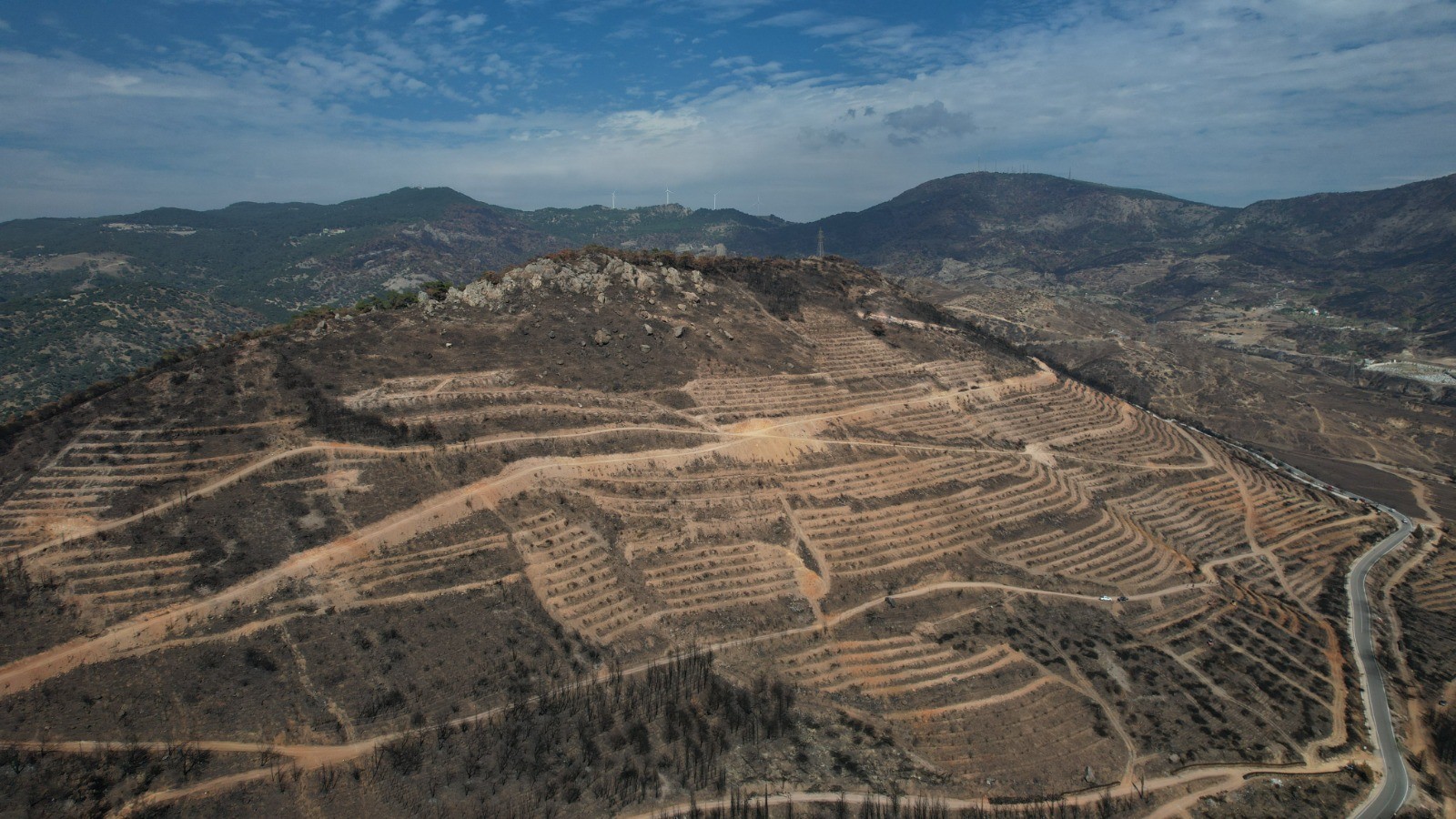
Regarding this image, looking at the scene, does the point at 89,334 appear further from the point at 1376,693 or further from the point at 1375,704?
the point at 1376,693

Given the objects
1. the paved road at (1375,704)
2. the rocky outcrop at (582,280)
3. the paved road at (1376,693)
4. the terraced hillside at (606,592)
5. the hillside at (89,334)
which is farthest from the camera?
the hillside at (89,334)

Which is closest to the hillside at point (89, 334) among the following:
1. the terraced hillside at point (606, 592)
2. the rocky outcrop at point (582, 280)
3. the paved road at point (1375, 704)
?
the rocky outcrop at point (582, 280)

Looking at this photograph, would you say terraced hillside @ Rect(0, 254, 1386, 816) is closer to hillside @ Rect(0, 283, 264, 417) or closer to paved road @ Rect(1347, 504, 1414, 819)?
paved road @ Rect(1347, 504, 1414, 819)

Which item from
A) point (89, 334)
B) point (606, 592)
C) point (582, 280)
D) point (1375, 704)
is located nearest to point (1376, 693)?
point (1375, 704)

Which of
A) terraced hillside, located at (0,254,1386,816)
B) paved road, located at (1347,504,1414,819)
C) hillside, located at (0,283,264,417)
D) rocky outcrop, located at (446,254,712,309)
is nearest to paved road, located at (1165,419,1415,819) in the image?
paved road, located at (1347,504,1414,819)

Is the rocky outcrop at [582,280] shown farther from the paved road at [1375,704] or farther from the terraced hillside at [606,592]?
the paved road at [1375,704]

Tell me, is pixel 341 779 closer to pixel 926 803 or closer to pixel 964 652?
pixel 926 803

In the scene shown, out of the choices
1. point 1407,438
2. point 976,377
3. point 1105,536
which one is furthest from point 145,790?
point 1407,438
